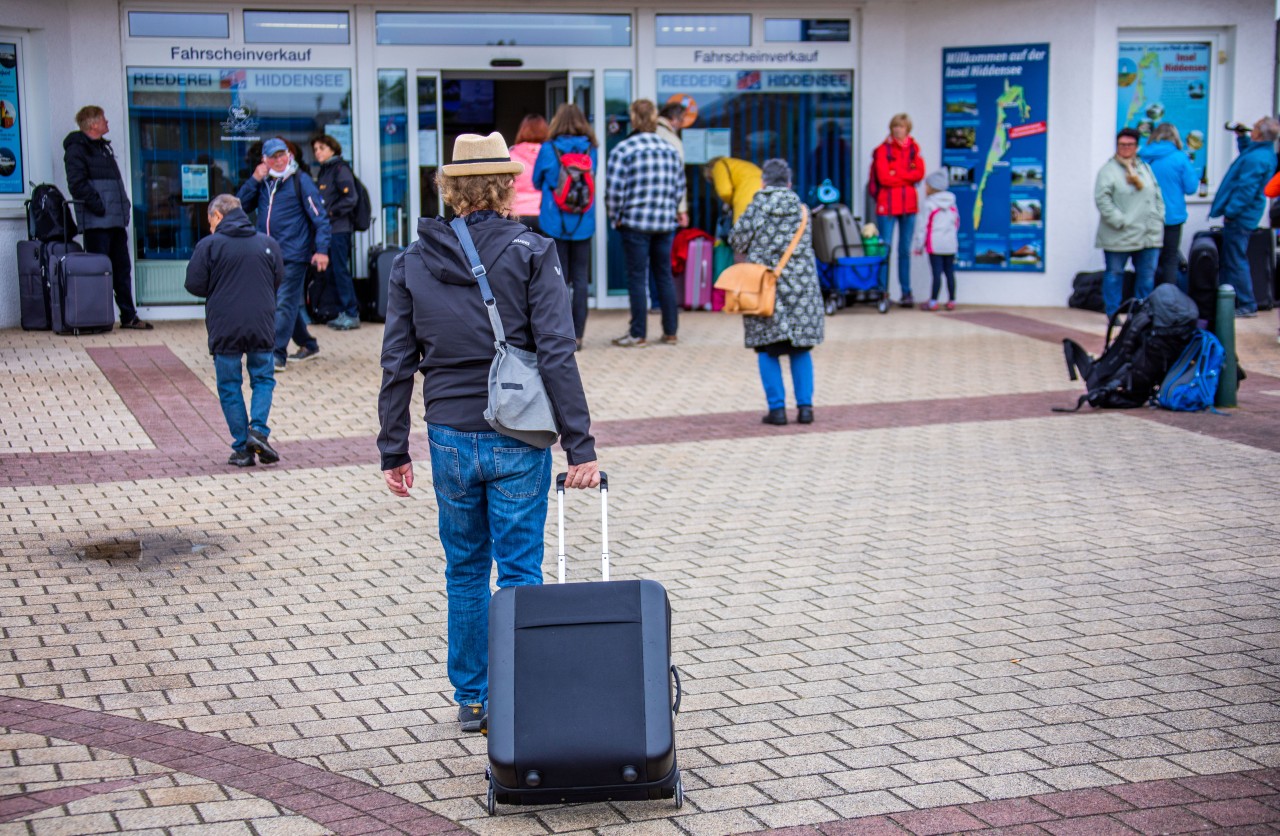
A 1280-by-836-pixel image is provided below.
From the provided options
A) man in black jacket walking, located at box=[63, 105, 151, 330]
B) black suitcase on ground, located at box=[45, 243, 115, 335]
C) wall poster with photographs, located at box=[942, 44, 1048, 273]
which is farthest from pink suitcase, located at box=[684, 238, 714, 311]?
black suitcase on ground, located at box=[45, 243, 115, 335]

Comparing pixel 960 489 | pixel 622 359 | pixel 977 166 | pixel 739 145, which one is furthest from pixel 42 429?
pixel 977 166

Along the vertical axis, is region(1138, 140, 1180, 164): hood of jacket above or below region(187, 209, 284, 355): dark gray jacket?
above

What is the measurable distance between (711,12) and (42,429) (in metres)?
9.35

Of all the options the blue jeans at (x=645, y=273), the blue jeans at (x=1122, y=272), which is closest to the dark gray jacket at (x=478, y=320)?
the blue jeans at (x=645, y=273)

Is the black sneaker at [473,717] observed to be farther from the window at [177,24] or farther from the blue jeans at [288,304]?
the window at [177,24]

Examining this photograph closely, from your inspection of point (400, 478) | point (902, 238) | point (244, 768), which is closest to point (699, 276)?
point (902, 238)

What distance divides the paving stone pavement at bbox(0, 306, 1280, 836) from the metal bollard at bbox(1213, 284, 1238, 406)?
195mm

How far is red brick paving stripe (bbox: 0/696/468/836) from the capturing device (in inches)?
167

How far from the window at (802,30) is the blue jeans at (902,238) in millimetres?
2118

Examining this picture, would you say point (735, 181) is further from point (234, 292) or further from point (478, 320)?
point (478, 320)

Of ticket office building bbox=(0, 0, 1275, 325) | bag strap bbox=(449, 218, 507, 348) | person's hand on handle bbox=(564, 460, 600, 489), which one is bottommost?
person's hand on handle bbox=(564, 460, 600, 489)

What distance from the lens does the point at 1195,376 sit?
416 inches

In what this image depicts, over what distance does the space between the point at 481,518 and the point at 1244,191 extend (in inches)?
488

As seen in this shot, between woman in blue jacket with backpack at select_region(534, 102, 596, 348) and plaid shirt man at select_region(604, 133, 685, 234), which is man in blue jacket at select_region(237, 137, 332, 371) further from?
plaid shirt man at select_region(604, 133, 685, 234)
